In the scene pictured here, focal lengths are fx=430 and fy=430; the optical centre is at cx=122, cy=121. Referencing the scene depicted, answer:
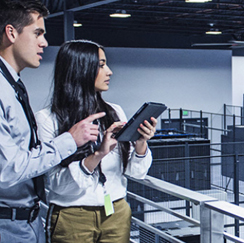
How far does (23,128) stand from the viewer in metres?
1.23

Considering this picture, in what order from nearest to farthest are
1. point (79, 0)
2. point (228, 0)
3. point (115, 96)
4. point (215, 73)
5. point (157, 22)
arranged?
point (79, 0), point (228, 0), point (157, 22), point (115, 96), point (215, 73)

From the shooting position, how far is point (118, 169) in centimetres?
167

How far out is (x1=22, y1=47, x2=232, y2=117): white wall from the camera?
12.5m

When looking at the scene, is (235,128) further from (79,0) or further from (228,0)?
(79,0)

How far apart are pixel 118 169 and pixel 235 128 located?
7.50m

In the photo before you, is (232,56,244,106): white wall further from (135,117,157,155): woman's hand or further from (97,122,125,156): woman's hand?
(97,122,125,156): woman's hand

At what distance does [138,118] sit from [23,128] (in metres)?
0.44

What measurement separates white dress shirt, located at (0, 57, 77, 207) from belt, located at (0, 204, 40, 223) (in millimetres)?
15

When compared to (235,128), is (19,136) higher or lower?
higher

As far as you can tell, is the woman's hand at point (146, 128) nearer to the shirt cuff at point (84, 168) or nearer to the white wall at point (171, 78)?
the shirt cuff at point (84, 168)

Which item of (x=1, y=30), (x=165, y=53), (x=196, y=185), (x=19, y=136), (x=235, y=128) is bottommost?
(x=196, y=185)

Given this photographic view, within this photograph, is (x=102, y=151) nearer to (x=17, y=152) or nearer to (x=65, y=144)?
(x=65, y=144)

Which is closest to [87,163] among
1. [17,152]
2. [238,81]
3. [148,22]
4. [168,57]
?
[17,152]

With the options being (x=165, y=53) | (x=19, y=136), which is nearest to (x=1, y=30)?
(x=19, y=136)
